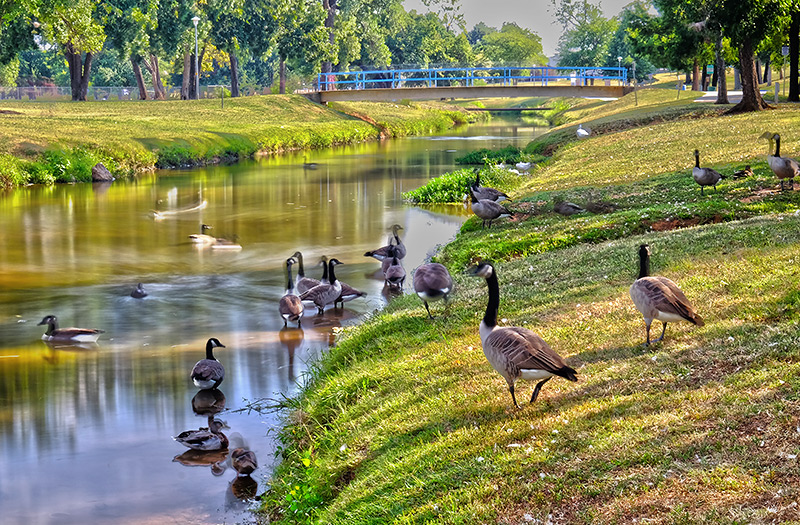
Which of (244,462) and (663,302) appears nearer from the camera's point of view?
(663,302)

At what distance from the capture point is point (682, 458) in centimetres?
737

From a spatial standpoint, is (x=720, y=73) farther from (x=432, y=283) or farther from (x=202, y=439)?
(x=202, y=439)

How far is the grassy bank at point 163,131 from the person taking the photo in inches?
1793

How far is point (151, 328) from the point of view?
18.3 m

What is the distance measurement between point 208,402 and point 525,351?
7.10 metres

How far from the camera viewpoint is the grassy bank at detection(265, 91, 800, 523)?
7090 millimetres

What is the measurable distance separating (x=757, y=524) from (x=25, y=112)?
67.0m

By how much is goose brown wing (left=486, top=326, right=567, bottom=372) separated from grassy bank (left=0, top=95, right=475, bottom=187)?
37.9 metres

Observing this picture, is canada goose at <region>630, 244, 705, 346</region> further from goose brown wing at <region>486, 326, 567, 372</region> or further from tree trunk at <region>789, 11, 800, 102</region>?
tree trunk at <region>789, 11, 800, 102</region>

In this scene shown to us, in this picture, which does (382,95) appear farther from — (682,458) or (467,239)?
(682,458)

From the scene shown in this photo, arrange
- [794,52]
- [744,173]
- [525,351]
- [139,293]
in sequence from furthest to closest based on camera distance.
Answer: [794,52] < [744,173] < [139,293] < [525,351]

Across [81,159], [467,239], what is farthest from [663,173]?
[81,159]

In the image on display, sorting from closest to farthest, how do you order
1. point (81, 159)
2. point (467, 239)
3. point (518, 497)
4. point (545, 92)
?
point (518, 497), point (467, 239), point (81, 159), point (545, 92)

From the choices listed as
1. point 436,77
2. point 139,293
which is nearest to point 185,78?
point 436,77
